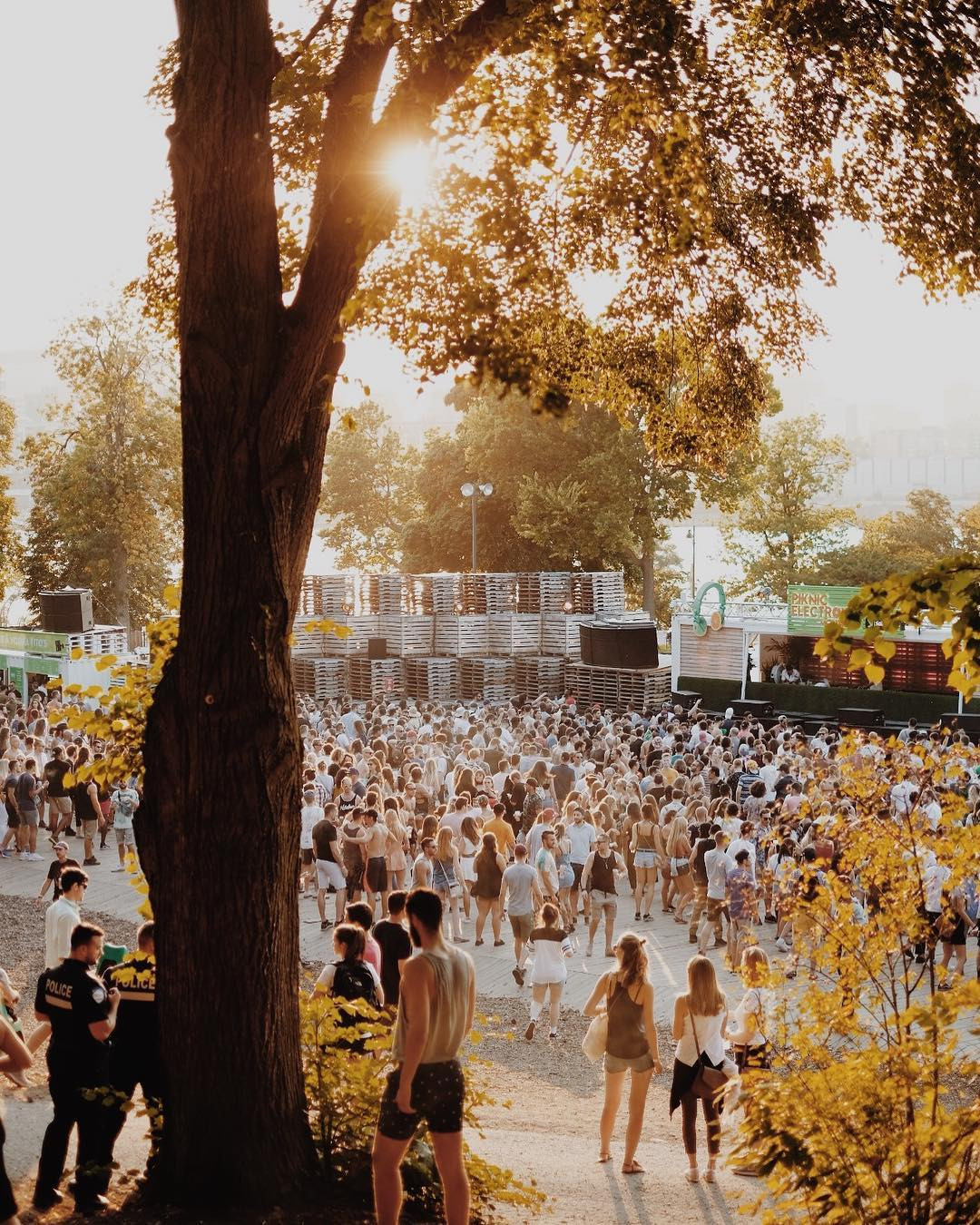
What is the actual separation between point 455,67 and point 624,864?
12.5 metres

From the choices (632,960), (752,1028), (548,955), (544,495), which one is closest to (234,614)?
(752,1028)

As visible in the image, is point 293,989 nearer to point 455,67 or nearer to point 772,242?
point 455,67

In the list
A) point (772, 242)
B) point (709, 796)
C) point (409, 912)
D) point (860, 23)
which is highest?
point (860, 23)

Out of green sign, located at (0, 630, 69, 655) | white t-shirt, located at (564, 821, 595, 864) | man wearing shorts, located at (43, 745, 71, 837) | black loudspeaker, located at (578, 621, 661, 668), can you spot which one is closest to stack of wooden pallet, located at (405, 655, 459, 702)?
black loudspeaker, located at (578, 621, 661, 668)

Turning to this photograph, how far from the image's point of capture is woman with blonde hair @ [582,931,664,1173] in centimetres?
770

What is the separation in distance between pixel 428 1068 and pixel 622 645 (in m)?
30.6

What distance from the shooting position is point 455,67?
548 cm

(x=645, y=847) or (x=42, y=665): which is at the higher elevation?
(x=42, y=665)

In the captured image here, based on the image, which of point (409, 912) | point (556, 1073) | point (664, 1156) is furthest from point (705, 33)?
point (556, 1073)

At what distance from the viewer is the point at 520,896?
1291cm

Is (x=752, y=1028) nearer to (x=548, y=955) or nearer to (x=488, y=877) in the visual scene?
(x=548, y=955)

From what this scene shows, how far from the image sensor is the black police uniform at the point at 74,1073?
5.75 meters

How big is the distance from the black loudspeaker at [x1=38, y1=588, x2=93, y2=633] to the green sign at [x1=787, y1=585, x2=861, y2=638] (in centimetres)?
1880

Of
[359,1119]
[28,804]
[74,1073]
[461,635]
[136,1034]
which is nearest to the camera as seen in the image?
[359,1119]
